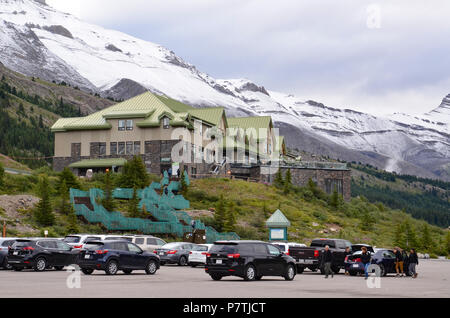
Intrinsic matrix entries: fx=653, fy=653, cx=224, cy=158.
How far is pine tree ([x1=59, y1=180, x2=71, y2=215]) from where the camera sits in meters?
54.7

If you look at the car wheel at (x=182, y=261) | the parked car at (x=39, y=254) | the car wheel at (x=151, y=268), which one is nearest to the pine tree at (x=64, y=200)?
the car wheel at (x=182, y=261)

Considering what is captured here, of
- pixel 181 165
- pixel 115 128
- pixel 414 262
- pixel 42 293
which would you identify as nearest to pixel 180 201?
pixel 181 165

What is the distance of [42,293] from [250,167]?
65732 millimetres

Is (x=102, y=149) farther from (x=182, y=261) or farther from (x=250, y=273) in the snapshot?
(x=250, y=273)

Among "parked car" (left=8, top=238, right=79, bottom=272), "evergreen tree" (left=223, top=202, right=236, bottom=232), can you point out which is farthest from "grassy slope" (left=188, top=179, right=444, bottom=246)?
"parked car" (left=8, top=238, right=79, bottom=272)

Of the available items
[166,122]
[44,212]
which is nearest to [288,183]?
[166,122]

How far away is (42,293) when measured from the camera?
18953 mm

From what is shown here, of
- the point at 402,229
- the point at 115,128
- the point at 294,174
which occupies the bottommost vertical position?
the point at 402,229

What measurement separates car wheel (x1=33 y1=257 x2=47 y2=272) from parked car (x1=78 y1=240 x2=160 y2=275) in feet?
8.32

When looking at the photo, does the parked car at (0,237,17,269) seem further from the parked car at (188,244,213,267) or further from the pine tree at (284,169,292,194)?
the pine tree at (284,169,292,194)

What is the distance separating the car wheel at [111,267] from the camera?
2903 cm

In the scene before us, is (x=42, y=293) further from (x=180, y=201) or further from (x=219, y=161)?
(x=219, y=161)

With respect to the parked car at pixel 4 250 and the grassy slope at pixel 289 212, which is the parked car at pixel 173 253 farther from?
the grassy slope at pixel 289 212
